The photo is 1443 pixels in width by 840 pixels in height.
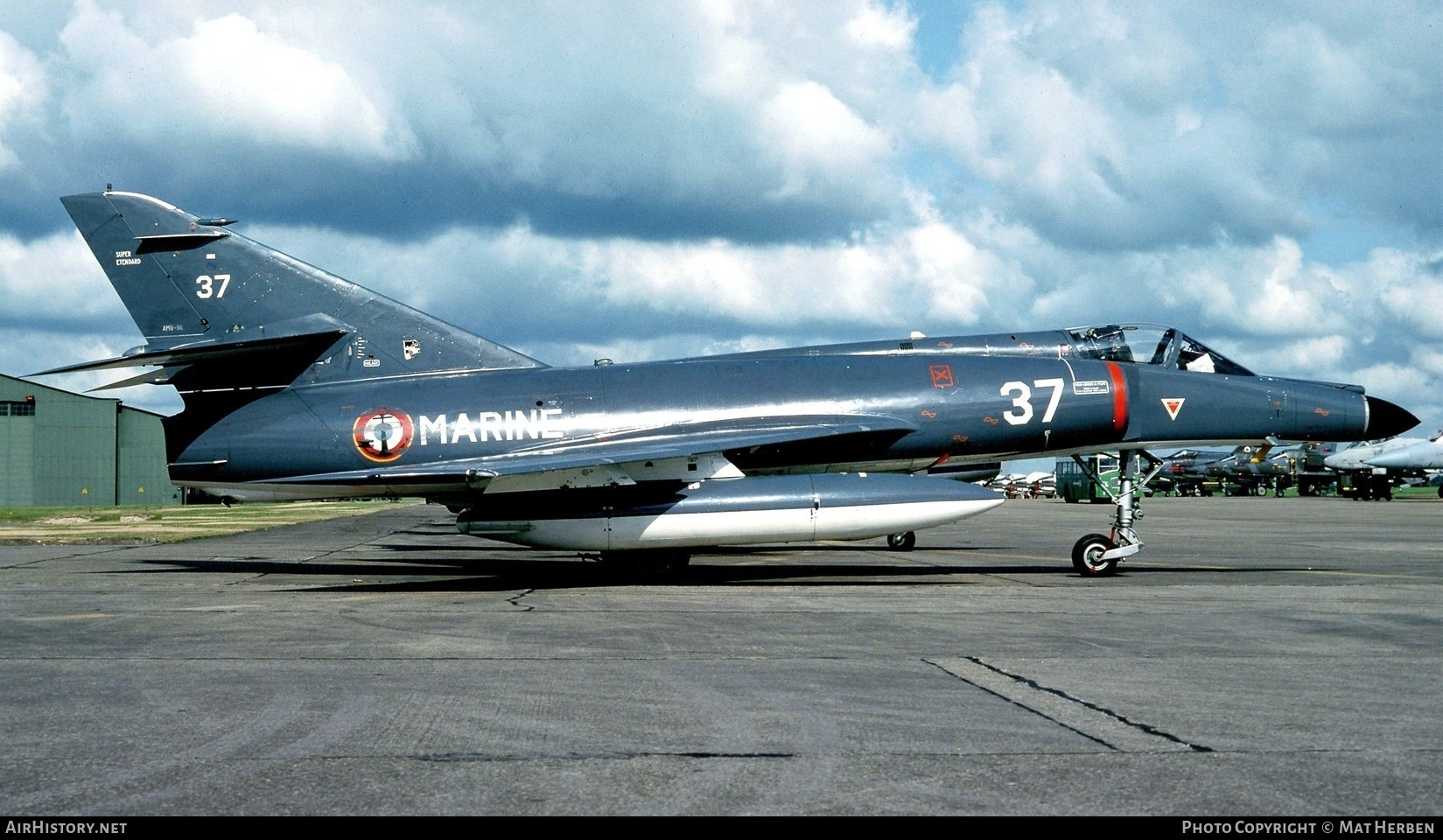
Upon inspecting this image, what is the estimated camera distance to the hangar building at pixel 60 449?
66.5 metres

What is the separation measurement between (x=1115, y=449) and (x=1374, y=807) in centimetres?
1346

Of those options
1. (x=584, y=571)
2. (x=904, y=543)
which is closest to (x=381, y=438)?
(x=584, y=571)

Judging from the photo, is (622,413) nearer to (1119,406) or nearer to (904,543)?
(1119,406)

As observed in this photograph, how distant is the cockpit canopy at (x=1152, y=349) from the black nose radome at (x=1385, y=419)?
1.78 meters

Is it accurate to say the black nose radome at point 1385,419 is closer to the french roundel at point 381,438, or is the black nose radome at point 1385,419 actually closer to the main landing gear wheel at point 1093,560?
the main landing gear wheel at point 1093,560

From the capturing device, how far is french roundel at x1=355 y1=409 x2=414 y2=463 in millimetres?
16344

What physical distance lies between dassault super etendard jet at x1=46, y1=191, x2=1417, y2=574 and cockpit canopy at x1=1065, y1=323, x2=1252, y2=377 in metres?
0.04

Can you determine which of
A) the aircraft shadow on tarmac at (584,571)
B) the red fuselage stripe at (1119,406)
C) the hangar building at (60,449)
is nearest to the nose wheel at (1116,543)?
the aircraft shadow on tarmac at (584,571)

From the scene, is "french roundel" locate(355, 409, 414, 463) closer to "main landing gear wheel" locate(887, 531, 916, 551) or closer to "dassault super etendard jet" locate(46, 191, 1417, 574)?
"dassault super etendard jet" locate(46, 191, 1417, 574)

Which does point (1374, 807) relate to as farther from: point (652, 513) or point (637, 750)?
point (652, 513)

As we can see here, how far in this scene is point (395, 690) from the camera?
7.68m

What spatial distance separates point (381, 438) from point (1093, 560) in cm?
986

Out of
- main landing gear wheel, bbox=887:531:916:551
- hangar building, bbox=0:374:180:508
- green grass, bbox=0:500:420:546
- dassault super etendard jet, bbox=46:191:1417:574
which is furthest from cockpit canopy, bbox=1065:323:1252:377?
hangar building, bbox=0:374:180:508
